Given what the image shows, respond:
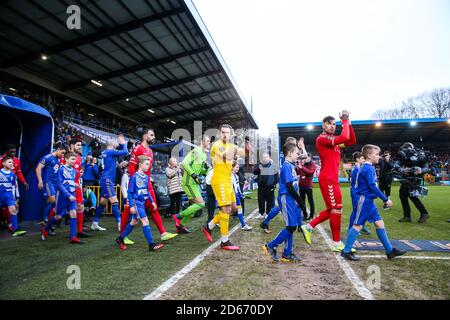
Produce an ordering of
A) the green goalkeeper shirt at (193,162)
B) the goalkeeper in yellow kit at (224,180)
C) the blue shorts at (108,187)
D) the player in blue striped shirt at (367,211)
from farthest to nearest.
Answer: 1. the blue shorts at (108,187)
2. the green goalkeeper shirt at (193,162)
3. the goalkeeper in yellow kit at (224,180)
4. the player in blue striped shirt at (367,211)

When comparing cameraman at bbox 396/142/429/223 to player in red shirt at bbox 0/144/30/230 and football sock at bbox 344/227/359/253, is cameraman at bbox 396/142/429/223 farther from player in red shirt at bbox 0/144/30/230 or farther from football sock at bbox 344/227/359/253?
player in red shirt at bbox 0/144/30/230

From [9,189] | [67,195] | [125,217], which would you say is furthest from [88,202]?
[125,217]

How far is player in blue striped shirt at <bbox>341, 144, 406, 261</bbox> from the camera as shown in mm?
4075

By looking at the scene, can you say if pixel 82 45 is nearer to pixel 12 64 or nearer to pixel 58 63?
pixel 58 63

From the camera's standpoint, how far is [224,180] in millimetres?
4781

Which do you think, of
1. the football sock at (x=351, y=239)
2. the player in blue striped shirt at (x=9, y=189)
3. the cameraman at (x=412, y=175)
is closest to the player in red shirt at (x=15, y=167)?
the player in blue striped shirt at (x=9, y=189)

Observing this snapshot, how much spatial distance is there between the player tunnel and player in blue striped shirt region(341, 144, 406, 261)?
8.02 metres

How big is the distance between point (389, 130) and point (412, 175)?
26.4 meters

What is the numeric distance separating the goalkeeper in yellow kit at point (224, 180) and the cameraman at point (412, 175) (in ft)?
16.8

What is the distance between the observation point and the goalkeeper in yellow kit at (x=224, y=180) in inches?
187

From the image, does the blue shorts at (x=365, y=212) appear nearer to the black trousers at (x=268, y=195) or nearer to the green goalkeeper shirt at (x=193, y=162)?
the green goalkeeper shirt at (x=193, y=162)

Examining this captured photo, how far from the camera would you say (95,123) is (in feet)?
80.3
